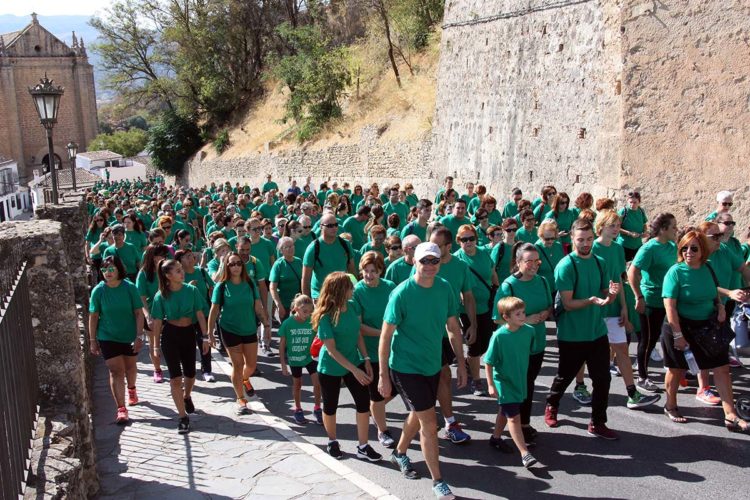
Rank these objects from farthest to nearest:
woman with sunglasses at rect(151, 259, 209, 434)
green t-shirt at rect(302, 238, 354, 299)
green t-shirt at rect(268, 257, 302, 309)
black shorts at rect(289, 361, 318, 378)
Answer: green t-shirt at rect(268, 257, 302, 309) < green t-shirt at rect(302, 238, 354, 299) < black shorts at rect(289, 361, 318, 378) < woman with sunglasses at rect(151, 259, 209, 434)

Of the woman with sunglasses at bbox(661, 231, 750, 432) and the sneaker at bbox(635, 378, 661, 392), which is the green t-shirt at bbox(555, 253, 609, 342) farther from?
the sneaker at bbox(635, 378, 661, 392)

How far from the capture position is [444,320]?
577 cm

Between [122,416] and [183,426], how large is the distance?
74 cm

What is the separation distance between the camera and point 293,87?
37469 millimetres

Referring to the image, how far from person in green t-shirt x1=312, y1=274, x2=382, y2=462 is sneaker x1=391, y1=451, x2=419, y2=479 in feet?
0.98

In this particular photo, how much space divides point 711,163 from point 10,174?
64810mm

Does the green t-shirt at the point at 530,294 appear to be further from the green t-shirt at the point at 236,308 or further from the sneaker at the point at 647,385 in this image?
the green t-shirt at the point at 236,308

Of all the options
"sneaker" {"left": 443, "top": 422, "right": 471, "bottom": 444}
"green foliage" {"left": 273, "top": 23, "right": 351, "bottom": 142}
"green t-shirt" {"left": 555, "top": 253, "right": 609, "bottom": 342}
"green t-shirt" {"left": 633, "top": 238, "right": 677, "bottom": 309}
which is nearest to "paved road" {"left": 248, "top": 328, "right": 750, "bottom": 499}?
"sneaker" {"left": 443, "top": 422, "right": 471, "bottom": 444}

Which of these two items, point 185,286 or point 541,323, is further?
point 185,286

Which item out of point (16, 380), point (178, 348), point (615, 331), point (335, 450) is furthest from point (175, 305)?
point (615, 331)

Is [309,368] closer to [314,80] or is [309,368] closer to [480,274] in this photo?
[480,274]

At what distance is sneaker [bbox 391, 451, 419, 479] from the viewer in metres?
6.02

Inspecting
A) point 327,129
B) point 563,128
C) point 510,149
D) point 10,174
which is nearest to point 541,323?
point 563,128

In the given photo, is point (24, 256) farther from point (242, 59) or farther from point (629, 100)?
point (242, 59)
